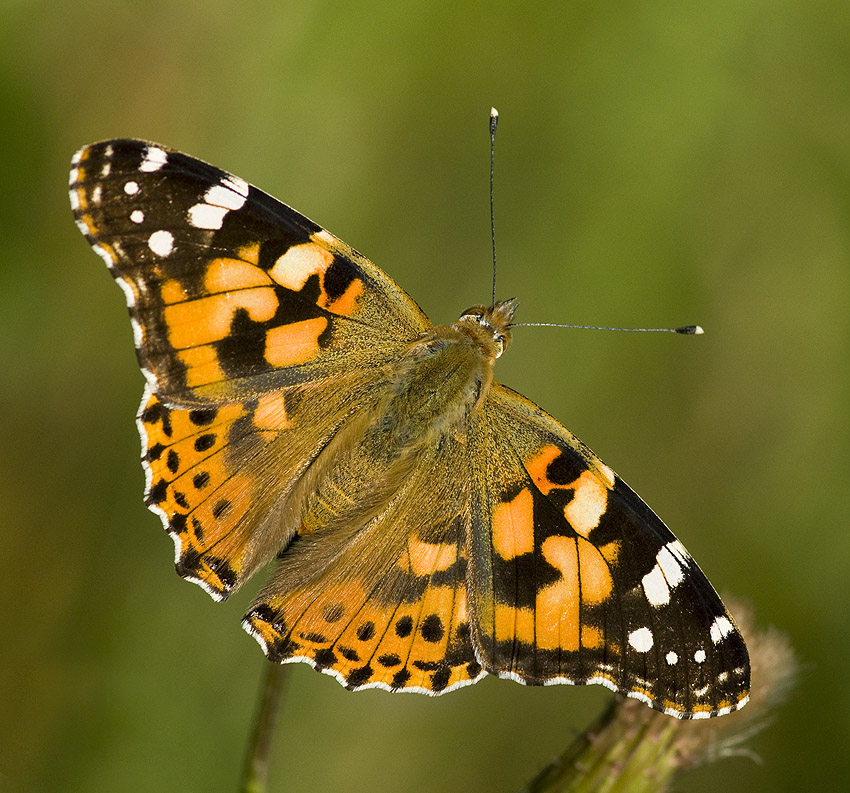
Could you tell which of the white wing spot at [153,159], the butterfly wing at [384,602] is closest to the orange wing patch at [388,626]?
the butterfly wing at [384,602]

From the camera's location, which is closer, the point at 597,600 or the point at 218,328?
the point at 597,600

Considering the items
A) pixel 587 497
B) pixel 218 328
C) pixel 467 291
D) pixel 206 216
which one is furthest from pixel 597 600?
pixel 467 291

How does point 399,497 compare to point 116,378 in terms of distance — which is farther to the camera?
point 116,378

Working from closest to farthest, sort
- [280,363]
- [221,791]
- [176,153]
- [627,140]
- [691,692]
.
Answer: [691,692], [176,153], [280,363], [221,791], [627,140]

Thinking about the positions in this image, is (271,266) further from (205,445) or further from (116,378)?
(116,378)

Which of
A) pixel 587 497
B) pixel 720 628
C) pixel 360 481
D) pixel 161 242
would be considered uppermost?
pixel 161 242

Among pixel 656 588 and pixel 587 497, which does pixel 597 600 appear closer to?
pixel 656 588

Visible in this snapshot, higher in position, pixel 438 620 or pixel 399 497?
pixel 399 497

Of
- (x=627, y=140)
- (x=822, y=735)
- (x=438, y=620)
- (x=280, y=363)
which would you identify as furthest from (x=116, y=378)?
(x=822, y=735)
